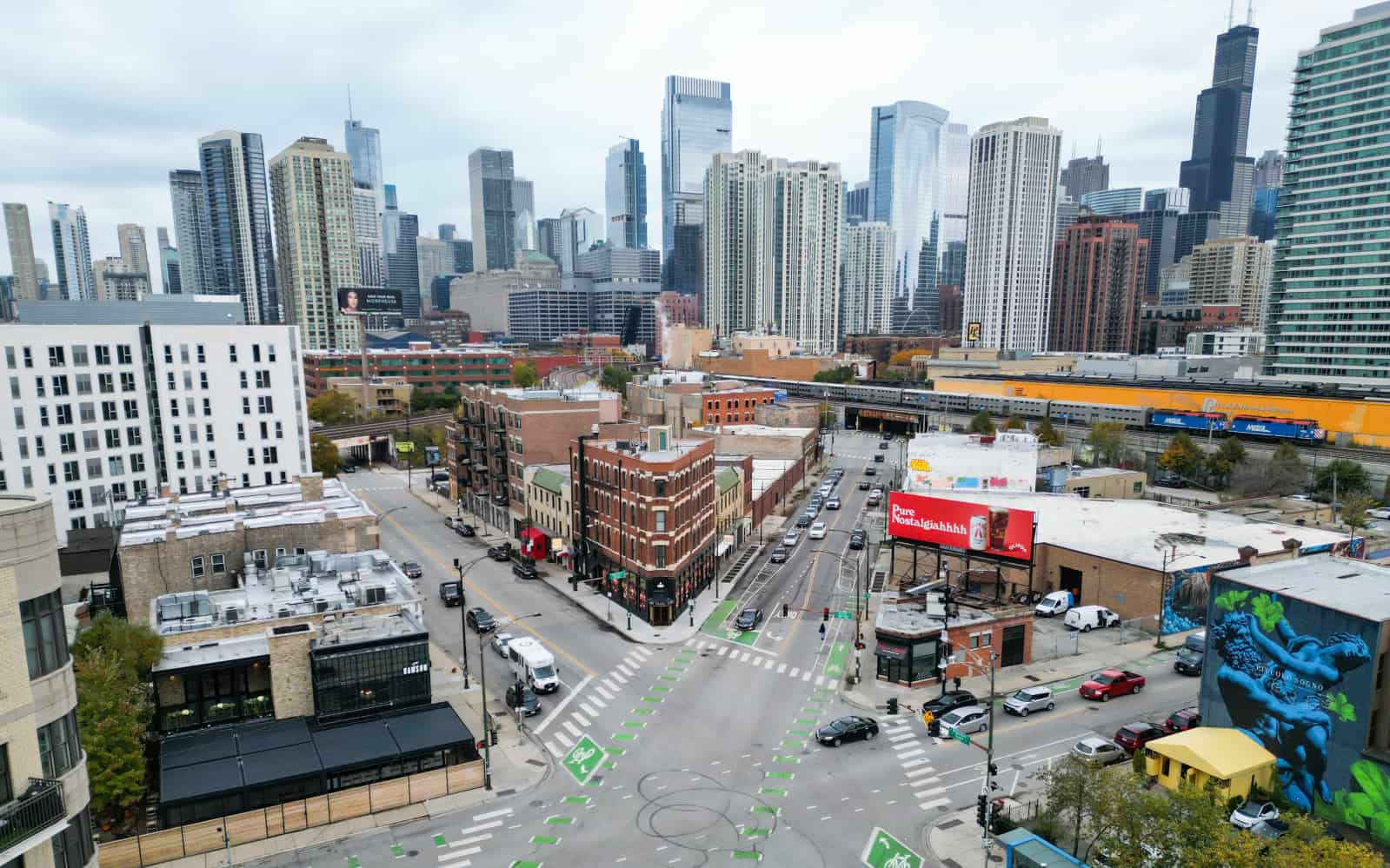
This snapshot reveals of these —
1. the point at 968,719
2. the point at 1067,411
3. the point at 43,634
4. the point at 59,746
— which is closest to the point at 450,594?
the point at 968,719

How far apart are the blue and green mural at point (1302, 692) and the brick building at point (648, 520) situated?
34.8 m

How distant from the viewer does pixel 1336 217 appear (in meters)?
159

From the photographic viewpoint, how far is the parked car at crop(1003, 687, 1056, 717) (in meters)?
42.8

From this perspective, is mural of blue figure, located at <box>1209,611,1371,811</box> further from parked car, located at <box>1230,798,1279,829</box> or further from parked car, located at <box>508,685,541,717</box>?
parked car, located at <box>508,685,541,717</box>

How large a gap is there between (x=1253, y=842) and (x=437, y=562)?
66204 millimetres

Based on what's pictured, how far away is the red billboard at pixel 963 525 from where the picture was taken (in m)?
55.7

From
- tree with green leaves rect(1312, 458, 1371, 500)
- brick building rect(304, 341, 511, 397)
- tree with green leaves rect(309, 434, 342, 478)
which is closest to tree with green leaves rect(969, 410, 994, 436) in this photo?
tree with green leaves rect(1312, 458, 1371, 500)

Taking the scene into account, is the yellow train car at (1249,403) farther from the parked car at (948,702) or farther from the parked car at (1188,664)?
the parked car at (948,702)

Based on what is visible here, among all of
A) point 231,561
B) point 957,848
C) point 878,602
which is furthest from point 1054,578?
point 231,561

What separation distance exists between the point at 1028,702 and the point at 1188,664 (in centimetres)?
1410

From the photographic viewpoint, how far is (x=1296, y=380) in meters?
164

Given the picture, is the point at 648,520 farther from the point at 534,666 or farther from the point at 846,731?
the point at 846,731

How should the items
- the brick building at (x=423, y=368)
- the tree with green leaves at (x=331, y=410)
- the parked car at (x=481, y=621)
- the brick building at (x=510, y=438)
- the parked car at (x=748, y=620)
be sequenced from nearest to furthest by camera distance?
the parked car at (x=481, y=621) < the parked car at (x=748, y=620) < the brick building at (x=510, y=438) < the tree with green leaves at (x=331, y=410) < the brick building at (x=423, y=368)

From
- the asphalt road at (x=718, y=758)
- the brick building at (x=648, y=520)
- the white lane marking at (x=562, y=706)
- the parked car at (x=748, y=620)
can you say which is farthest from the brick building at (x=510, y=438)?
the white lane marking at (x=562, y=706)
